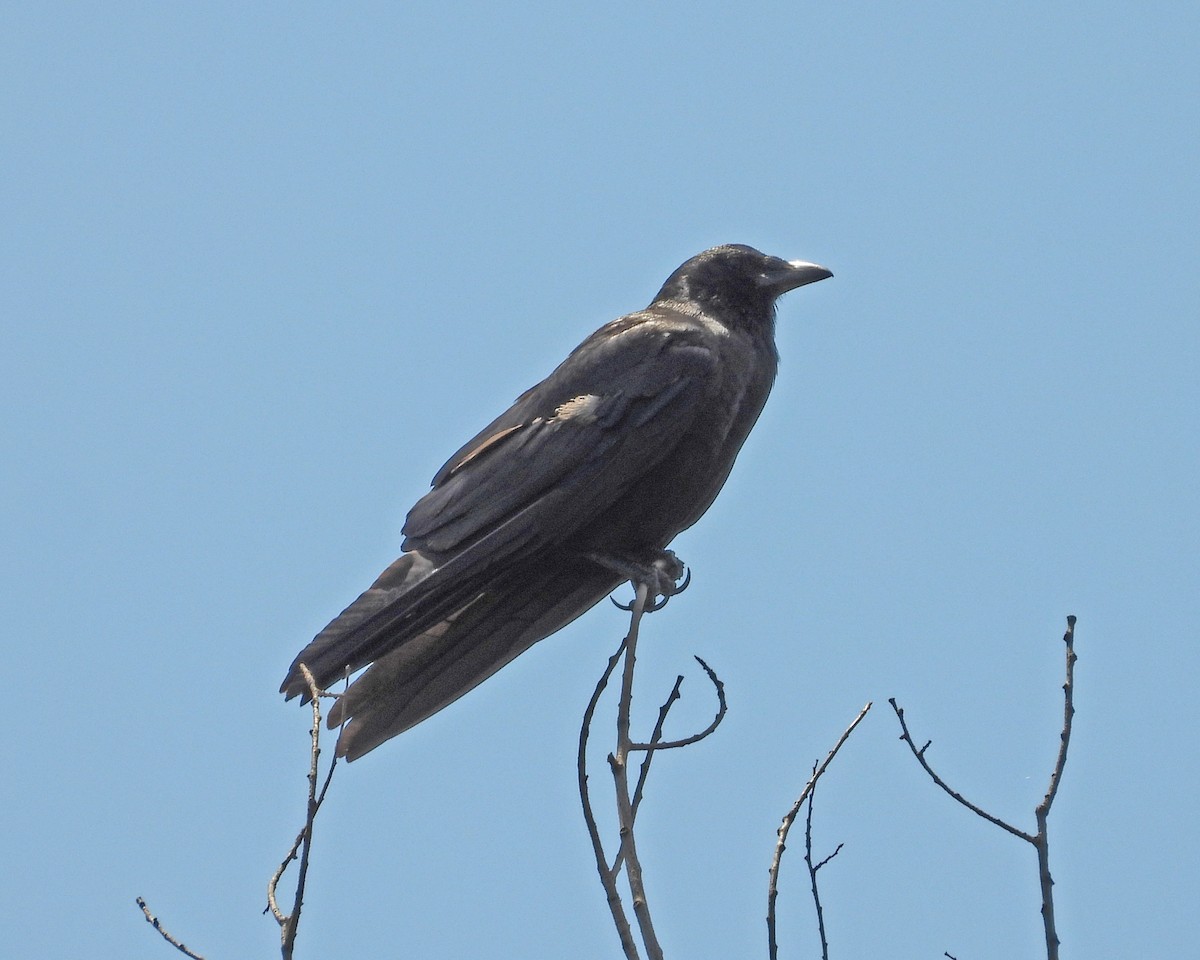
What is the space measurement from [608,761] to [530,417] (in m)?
2.39

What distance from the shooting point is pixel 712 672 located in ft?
14.5

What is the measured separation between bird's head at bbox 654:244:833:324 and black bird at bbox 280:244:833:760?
435 millimetres

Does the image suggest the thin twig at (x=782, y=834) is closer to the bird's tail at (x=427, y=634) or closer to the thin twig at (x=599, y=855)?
the thin twig at (x=599, y=855)

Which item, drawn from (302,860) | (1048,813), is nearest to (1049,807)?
(1048,813)

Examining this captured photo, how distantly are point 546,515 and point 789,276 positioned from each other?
1928 mm

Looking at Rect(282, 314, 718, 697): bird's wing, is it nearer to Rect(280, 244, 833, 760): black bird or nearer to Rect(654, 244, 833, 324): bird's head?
Rect(280, 244, 833, 760): black bird

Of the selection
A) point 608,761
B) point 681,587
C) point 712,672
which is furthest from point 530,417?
point 608,761

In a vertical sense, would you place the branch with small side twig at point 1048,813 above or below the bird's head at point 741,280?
below

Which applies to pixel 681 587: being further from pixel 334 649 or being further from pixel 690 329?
pixel 334 649

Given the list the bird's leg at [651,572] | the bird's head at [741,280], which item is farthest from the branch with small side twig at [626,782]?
the bird's head at [741,280]

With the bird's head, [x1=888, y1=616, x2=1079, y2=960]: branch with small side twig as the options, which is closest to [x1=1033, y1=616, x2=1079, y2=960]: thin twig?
[x1=888, y1=616, x2=1079, y2=960]: branch with small side twig

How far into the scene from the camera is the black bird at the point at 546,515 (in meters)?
5.30

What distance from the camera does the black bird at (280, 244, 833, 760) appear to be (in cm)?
530

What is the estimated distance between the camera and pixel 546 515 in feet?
18.0
